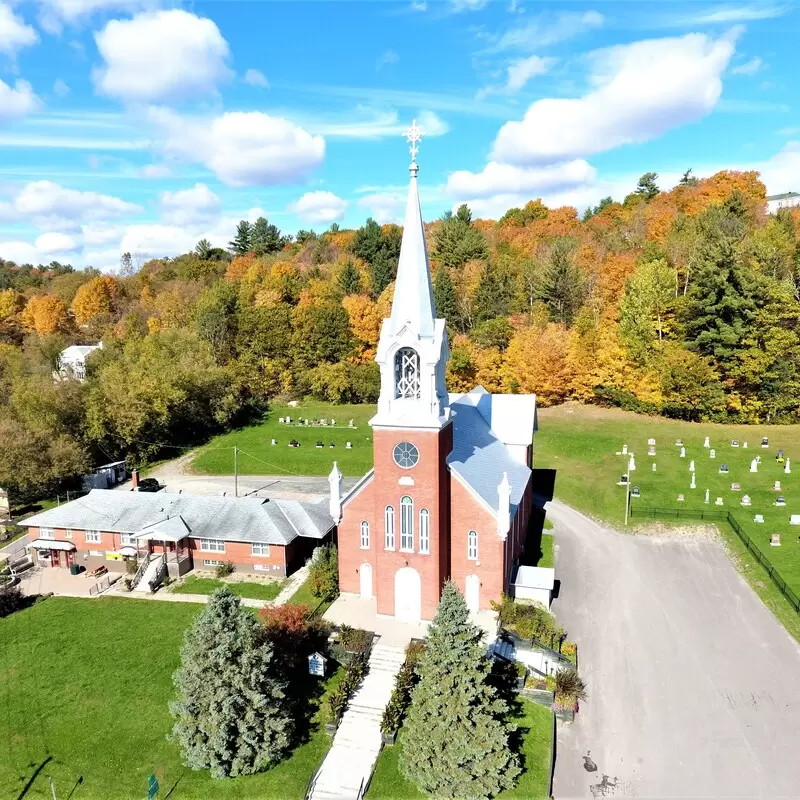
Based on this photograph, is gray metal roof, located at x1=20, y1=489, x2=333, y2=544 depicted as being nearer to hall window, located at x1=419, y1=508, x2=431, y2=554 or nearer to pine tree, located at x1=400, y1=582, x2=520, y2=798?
hall window, located at x1=419, y1=508, x2=431, y2=554

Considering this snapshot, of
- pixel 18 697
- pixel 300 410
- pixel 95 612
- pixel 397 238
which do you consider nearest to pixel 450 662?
pixel 18 697

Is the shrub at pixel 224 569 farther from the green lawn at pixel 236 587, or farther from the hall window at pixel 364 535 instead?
the hall window at pixel 364 535

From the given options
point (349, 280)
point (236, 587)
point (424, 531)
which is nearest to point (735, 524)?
point (424, 531)

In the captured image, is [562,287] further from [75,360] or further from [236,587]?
[75,360]

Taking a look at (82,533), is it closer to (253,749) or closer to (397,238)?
(253,749)

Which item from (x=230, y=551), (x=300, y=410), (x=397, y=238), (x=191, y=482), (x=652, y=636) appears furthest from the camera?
(x=397, y=238)
